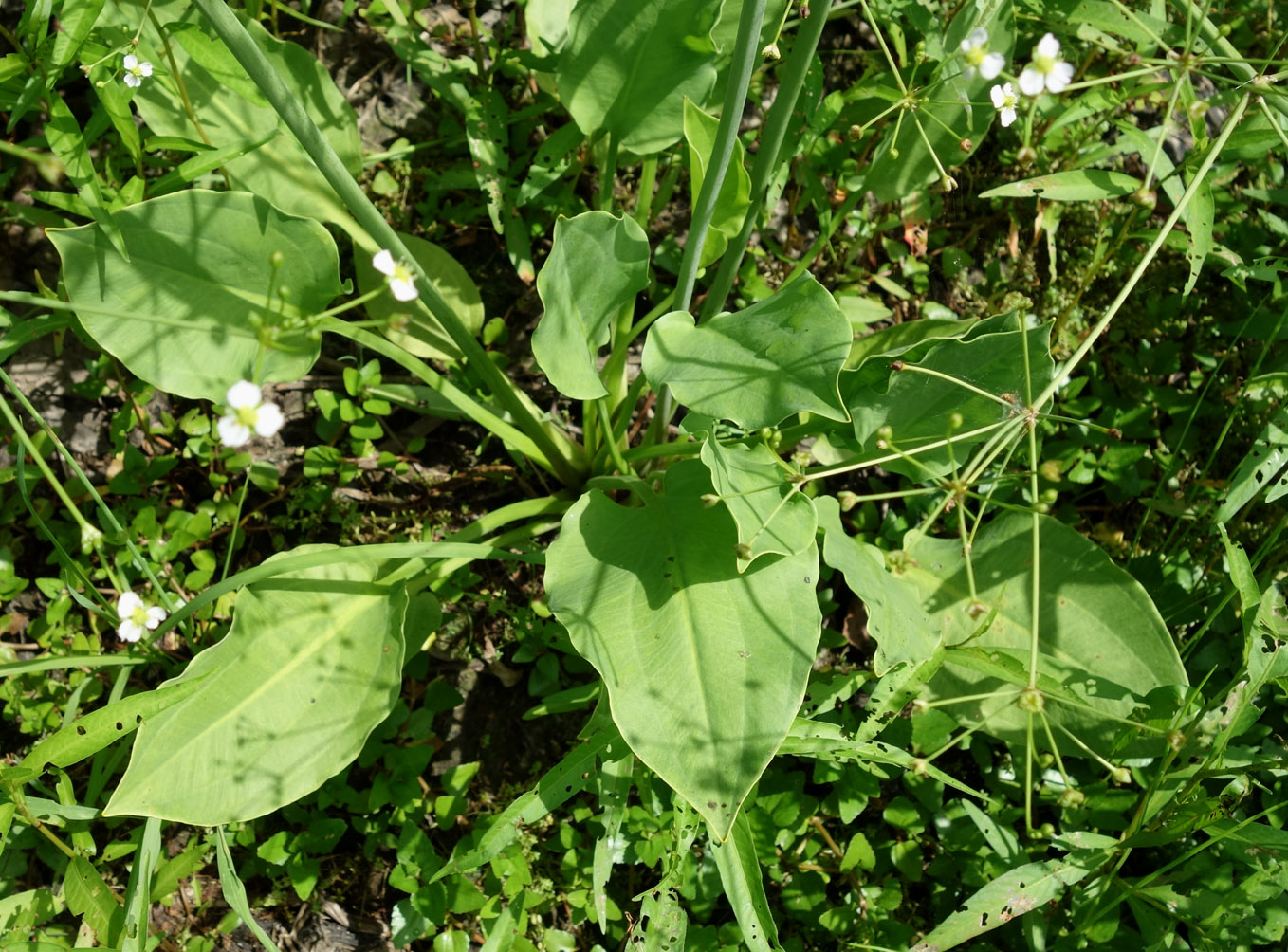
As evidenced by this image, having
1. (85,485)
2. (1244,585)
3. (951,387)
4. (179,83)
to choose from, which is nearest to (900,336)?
(951,387)

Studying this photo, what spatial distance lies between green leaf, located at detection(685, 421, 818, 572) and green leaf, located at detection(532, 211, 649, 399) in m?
0.26

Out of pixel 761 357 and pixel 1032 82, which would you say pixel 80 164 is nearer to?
pixel 761 357

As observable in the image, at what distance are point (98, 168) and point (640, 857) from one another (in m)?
1.70

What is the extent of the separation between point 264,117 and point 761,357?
107 centimetres

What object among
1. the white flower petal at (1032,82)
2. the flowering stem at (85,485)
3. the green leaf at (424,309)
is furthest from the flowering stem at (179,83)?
the white flower petal at (1032,82)

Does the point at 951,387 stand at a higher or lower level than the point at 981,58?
lower

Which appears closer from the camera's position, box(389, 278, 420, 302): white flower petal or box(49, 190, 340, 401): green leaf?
box(389, 278, 420, 302): white flower petal

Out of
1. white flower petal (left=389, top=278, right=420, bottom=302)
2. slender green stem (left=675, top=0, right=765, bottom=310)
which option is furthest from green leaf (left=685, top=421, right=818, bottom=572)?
white flower petal (left=389, top=278, right=420, bottom=302)

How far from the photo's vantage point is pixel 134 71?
140 cm

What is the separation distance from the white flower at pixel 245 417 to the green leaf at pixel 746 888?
2.90ft

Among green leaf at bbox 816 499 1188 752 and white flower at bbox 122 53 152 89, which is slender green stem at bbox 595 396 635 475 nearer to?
green leaf at bbox 816 499 1188 752

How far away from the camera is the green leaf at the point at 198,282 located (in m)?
1.43

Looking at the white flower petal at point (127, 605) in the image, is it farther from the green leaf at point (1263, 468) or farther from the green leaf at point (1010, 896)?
the green leaf at point (1263, 468)

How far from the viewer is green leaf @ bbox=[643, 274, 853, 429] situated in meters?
Result: 1.30
